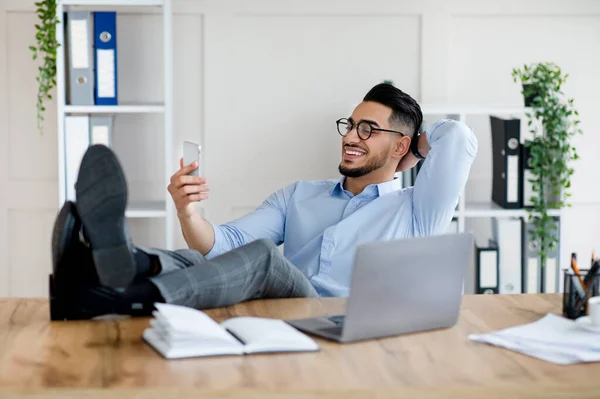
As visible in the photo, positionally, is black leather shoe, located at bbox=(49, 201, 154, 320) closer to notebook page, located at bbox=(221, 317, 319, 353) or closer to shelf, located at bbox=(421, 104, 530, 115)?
notebook page, located at bbox=(221, 317, 319, 353)

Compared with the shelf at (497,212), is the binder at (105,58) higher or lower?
higher

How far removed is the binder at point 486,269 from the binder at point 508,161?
0.21 m

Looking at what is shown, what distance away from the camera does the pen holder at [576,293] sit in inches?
73.0

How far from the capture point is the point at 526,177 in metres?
3.66

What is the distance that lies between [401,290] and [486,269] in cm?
207

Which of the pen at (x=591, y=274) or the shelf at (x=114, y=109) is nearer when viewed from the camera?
the pen at (x=591, y=274)

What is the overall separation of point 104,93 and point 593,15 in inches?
85.4

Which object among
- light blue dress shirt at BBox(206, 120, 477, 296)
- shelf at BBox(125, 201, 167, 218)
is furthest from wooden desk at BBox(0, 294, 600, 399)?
shelf at BBox(125, 201, 167, 218)

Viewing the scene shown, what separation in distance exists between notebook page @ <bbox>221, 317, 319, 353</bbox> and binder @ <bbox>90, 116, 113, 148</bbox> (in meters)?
2.06

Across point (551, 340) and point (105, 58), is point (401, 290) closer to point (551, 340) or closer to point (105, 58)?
point (551, 340)

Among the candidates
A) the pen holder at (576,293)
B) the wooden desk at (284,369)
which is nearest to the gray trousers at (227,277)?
the wooden desk at (284,369)

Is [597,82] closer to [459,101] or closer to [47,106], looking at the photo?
[459,101]

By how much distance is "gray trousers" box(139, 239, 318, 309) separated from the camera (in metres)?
1.85

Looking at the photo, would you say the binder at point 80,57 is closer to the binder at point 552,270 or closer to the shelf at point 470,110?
the shelf at point 470,110
